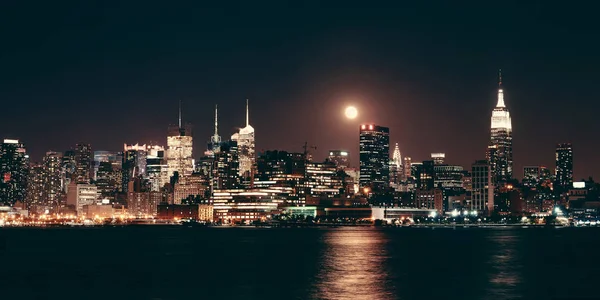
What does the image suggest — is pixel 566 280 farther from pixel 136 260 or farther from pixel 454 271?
pixel 136 260

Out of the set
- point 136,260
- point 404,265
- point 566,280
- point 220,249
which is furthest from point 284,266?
point 220,249

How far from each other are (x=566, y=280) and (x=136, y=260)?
6061 centimetres

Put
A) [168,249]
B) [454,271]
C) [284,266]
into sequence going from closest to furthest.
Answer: [454,271]
[284,266]
[168,249]

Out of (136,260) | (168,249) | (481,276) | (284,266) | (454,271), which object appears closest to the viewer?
(481,276)

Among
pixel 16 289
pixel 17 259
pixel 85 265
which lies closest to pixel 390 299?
pixel 16 289

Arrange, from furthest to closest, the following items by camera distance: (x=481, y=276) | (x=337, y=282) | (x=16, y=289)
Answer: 1. (x=481, y=276)
2. (x=337, y=282)
3. (x=16, y=289)

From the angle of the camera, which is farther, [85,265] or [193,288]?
[85,265]

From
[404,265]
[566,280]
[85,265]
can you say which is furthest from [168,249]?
[566,280]

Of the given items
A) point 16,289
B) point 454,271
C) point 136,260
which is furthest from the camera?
point 136,260

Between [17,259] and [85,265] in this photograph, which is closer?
[85,265]

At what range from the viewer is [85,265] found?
120 metres

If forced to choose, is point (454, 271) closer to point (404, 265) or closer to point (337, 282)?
point (404, 265)

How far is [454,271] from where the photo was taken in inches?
4338

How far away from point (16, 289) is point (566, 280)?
56886 millimetres
